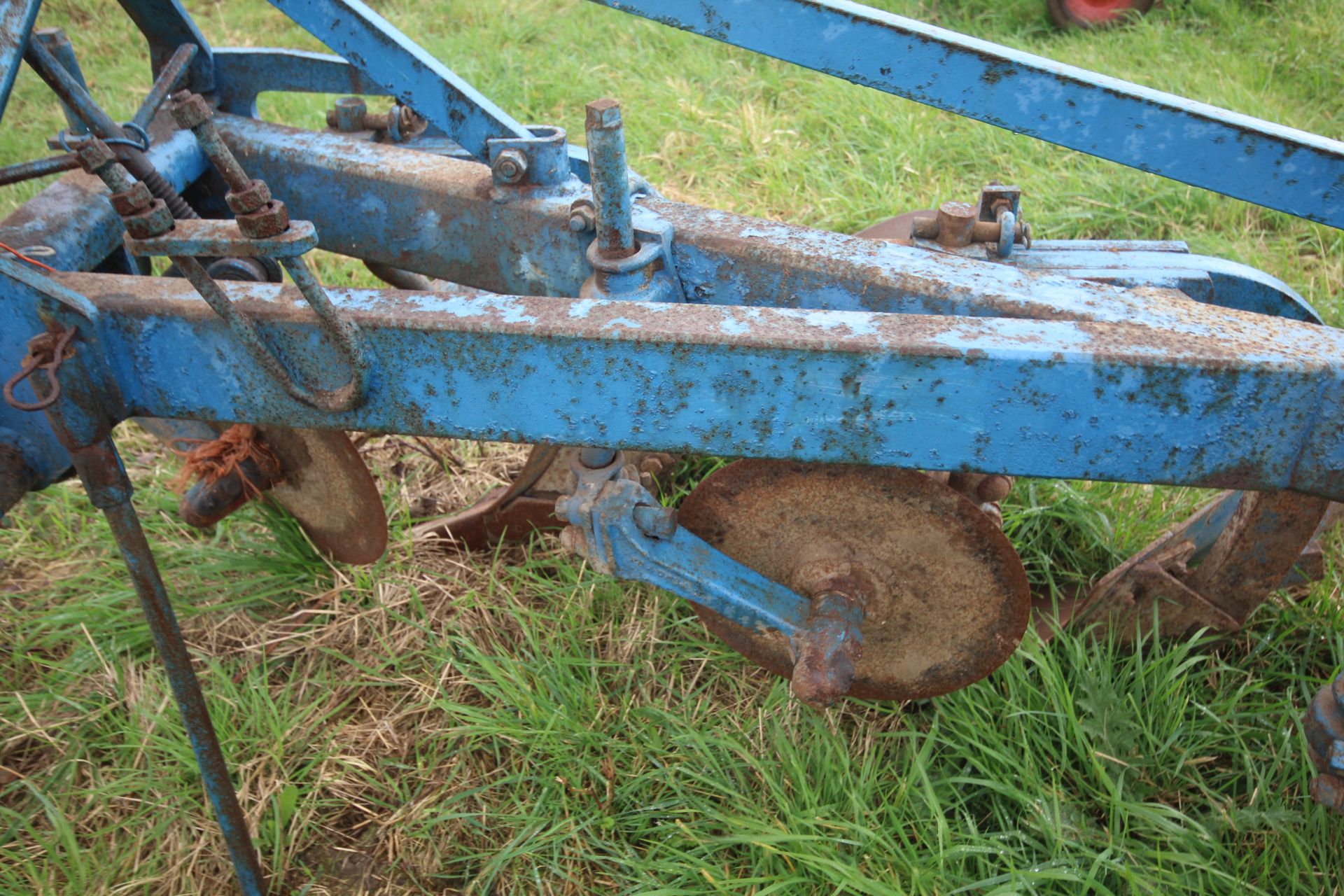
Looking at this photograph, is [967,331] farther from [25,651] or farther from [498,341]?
[25,651]

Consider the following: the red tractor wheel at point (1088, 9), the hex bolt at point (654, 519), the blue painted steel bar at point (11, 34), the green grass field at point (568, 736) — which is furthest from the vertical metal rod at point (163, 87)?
the red tractor wheel at point (1088, 9)

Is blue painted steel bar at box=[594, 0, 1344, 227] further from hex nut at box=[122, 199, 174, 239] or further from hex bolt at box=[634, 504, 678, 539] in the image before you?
hex nut at box=[122, 199, 174, 239]

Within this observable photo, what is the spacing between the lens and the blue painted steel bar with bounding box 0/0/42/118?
1.30 m

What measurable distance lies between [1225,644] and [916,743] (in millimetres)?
703

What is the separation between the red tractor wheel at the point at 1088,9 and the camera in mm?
4672

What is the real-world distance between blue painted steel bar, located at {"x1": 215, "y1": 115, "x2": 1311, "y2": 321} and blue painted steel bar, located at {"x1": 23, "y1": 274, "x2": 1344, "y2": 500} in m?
0.19

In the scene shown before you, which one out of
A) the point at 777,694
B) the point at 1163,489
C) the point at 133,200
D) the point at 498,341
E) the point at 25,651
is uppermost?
the point at 133,200

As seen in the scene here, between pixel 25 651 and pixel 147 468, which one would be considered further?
pixel 147 468

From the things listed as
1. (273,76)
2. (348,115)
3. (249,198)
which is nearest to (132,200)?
(249,198)

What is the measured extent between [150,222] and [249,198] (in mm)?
140

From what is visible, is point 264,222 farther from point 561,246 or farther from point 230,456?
point 230,456

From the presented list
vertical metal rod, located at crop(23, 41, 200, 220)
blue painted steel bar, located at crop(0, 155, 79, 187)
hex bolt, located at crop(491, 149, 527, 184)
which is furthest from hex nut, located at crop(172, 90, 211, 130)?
hex bolt, located at crop(491, 149, 527, 184)

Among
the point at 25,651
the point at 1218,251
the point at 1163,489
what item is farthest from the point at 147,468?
the point at 1218,251

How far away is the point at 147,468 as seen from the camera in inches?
114
